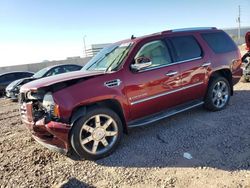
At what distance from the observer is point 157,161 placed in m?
3.98

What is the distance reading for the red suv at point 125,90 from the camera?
158 inches

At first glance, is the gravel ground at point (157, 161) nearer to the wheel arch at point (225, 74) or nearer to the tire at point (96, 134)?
the tire at point (96, 134)

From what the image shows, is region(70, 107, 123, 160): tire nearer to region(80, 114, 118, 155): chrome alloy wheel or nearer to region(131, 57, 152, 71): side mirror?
region(80, 114, 118, 155): chrome alloy wheel

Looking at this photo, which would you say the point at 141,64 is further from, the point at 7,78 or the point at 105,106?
the point at 7,78

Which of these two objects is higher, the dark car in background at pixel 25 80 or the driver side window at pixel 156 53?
the driver side window at pixel 156 53

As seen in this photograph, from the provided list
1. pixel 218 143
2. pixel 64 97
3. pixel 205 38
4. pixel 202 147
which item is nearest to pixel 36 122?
pixel 64 97

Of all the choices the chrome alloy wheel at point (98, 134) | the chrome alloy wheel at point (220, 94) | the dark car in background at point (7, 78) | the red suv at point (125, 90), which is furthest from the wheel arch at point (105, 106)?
the dark car in background at point (7, 78)

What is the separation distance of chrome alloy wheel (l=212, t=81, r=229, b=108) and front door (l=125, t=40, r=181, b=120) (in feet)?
4.15

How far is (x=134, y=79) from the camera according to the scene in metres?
4.56

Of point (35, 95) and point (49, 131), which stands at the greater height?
point (35, 95)

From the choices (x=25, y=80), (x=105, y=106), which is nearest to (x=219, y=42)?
(x=105, y=106)

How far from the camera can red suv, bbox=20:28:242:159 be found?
158 inches

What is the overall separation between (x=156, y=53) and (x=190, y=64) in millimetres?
804

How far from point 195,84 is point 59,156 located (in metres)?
3.08
